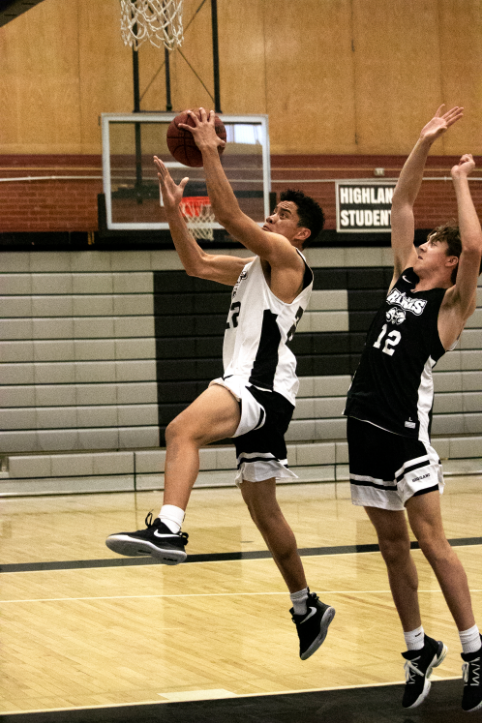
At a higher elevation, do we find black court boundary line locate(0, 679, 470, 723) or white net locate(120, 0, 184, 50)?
white net locate(120, 0, 184, 50)

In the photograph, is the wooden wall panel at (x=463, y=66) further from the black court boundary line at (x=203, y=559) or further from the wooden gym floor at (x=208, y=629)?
the black court boundary line at (x=203, y=559)

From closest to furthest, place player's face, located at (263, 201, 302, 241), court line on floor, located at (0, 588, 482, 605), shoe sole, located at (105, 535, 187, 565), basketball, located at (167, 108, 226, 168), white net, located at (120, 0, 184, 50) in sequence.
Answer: shoe sole, located at (105, 535, 187, 565), basketball, located at (167, 108, 226, 168), player's face, located at (263, 201, 302, 241), court line on floor, located at (0, 588, 482, 605), white net, located at (120, 0, 184, 50)

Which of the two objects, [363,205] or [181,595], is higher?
[363,205]

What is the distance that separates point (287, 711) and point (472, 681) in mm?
684

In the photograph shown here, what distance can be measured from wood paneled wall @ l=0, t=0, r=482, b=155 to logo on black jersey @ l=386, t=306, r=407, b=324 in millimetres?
8590

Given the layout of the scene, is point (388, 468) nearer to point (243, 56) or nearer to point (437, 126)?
point (437, 126)

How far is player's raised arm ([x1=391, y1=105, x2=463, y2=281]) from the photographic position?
3.83 m

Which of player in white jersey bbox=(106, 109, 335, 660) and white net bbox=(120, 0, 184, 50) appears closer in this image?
player in white jersey bbox=(106, 109, 335, 660)

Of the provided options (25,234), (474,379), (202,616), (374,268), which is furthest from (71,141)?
(202,616)

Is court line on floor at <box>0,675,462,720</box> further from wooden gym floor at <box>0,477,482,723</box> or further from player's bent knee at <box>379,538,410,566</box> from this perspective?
player's bent knee at <box>379,538,410,566</box>

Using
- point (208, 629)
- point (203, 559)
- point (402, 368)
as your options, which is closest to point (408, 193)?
point (402, 368)

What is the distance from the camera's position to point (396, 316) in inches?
148

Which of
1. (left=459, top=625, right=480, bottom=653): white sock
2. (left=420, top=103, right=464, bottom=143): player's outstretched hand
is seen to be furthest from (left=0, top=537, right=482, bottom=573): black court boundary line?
(left=420, top=103, right=464, bottom=143): player's outstretched hand

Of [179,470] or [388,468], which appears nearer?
[179,470]
